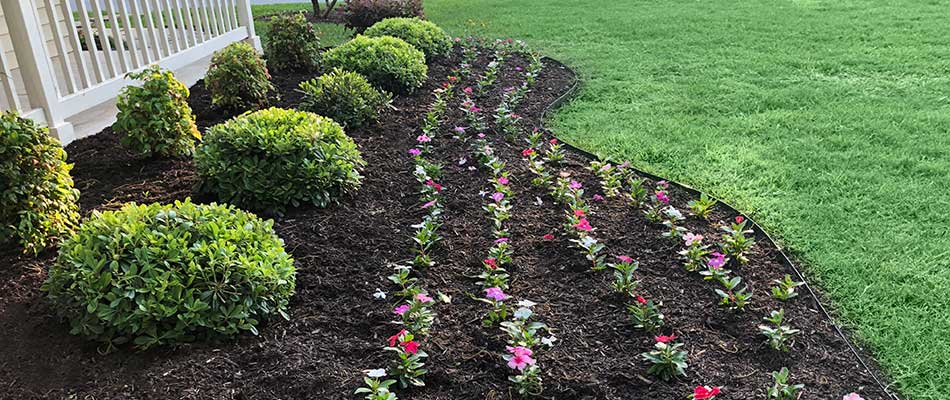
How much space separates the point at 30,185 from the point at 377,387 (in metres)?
1.80

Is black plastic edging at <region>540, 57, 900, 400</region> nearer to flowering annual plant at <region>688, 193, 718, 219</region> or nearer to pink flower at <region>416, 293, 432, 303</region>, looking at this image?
flowering annual plant at <region>688, 193, 718, 219</region>

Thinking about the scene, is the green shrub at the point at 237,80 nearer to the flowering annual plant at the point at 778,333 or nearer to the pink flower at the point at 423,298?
the pink flower at the point at 423,298

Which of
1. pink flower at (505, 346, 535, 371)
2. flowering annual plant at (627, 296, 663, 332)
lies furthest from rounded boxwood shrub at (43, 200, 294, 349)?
flowering annual plant at (627, 296, 663, 332)

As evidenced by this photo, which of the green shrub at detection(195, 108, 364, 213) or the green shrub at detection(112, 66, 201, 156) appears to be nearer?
the green shrub at detection(195, 108, 364, 213)

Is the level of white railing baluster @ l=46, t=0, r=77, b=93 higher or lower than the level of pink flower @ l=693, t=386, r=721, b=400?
higher

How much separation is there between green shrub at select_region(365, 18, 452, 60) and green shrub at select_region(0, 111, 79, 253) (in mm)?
4233

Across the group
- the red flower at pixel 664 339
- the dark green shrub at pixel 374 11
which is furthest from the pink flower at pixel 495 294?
the dark green shrub at pixel 374 11

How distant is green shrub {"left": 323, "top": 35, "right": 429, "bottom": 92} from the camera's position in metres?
5.89

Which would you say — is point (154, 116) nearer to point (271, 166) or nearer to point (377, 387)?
point (271, 166)

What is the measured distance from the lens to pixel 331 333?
275cm

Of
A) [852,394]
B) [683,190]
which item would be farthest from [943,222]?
[852,394]

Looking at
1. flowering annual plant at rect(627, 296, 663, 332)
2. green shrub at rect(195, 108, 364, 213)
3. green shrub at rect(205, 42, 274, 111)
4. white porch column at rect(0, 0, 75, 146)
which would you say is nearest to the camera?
flowering annual plant at rect(627, 296, 663, 332)

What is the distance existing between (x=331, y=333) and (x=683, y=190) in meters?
2.31

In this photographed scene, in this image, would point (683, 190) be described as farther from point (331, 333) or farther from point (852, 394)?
point (331, 333)
